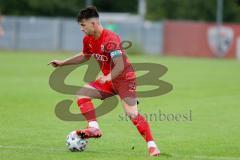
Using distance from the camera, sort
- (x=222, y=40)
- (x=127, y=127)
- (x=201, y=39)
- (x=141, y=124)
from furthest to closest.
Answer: (x=201, y=39) → (x=222, y=40) → (x=127, y=127) → (x=141, y=124)

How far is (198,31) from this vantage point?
51281 millimetres

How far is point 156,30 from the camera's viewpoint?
53.4 meters

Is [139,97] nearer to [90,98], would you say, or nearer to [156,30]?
[90,98]

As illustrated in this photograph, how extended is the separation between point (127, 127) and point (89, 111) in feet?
11.3

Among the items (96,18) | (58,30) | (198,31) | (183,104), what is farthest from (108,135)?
(58,30)

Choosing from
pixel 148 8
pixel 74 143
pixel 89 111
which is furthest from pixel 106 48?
pixel 148 8

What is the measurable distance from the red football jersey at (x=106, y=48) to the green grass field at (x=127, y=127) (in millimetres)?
1195

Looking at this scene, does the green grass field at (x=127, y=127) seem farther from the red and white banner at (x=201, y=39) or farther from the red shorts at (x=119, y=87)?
the red and white banner at (x=201, y=39)

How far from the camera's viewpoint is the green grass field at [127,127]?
34.4 ft

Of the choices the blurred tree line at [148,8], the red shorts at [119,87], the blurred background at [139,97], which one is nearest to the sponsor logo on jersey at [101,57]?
the red shorts at [119,87]

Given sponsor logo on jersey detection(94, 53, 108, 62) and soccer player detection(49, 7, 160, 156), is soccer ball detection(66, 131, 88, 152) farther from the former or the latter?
sponsor logo on jersey detection(94, 53, 108, 62)

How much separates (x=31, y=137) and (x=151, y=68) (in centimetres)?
1334

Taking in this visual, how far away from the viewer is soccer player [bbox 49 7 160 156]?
33.2ft

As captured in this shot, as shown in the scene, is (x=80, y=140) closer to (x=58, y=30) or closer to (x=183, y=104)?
(x=183, y=104)
